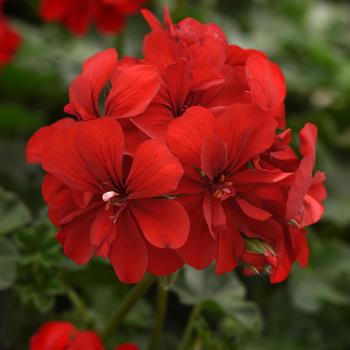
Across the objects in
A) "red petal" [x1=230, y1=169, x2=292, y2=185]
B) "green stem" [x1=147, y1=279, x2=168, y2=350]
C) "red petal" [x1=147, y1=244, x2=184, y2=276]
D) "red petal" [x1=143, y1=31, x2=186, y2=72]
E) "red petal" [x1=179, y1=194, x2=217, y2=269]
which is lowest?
"green stem" [x1=147, y1=279, x2=168, y2=350]

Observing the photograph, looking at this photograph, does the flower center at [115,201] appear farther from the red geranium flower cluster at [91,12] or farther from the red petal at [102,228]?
the red geranium flower cluster at [91,12]

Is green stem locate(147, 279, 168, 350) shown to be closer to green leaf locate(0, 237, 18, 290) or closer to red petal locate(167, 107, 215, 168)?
green leaf locate(0, 237, 18, 290)

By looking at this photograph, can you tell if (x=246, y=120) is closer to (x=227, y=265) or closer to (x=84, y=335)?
(x=227, y=265)

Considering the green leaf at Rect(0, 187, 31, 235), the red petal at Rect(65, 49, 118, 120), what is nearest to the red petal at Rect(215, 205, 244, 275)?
the red petal at Rect(65, 49, 118, 120)

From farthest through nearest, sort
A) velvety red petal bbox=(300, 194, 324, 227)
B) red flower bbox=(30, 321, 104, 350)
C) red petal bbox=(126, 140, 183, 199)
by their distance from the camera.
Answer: red flower bbox=(30, 321, 104, 350) < velvety red petal bbox=(300, 194, 324, 227) < red petal bbox=(126, 140, 183, 199)

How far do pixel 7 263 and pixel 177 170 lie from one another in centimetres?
49

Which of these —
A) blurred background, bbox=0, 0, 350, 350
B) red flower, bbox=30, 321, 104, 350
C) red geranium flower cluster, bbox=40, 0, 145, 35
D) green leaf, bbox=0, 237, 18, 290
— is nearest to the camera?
red flower, bbox=30, 321, 104, 350

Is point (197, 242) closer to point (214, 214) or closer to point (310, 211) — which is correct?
point (214, 214)

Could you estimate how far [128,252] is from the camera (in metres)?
0.88

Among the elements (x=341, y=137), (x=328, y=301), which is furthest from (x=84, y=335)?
(x=341, y=137)

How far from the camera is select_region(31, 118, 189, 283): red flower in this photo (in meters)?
0.84

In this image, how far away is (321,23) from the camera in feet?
8.37

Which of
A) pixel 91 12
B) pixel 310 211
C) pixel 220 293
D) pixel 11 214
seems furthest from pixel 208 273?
pixel 91 12

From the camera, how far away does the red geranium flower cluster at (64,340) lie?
1.05m
